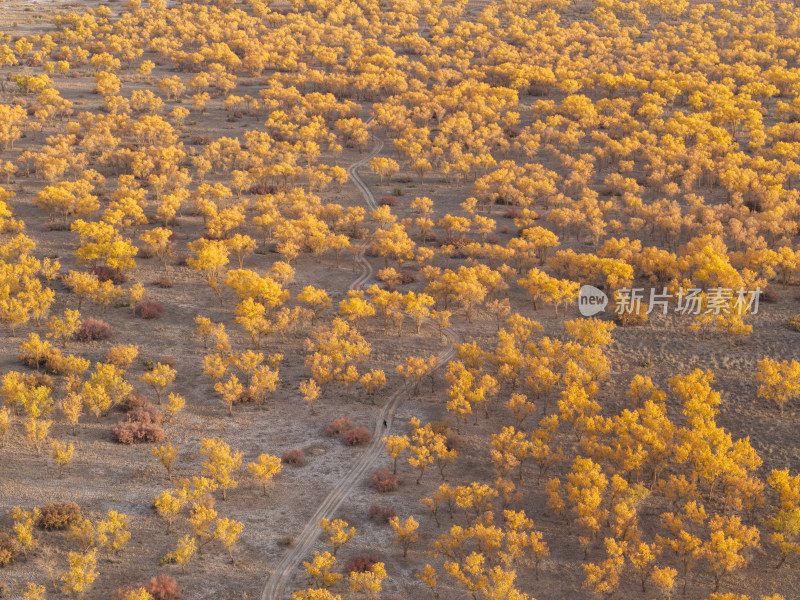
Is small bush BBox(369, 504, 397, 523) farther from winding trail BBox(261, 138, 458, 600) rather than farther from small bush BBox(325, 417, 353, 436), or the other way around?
small bush BBox(325, 417, 353, 436)

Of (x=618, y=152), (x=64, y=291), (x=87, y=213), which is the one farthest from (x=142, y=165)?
(x=618, y=152)

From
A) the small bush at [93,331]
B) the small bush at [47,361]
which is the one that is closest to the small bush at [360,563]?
the small bush at [47,361]

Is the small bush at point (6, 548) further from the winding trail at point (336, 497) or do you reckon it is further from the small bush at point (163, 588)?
the winding trail at point (336, 497)

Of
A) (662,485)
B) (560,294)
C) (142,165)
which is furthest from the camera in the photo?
(142,165)

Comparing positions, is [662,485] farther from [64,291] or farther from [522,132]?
[522,132]

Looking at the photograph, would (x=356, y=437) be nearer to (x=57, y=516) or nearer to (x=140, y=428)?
(x=140, y=428)
